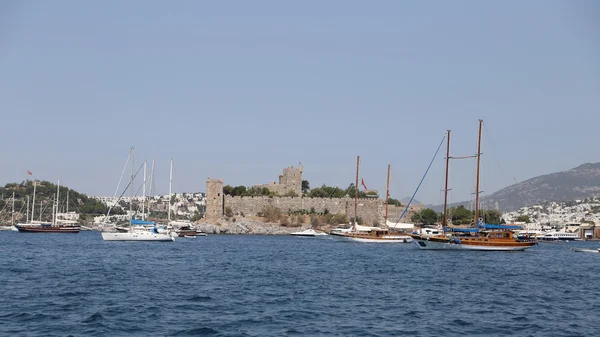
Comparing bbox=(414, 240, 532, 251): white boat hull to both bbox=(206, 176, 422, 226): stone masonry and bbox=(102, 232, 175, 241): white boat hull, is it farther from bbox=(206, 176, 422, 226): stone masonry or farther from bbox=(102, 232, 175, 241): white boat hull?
bbox=(206, 176, 422, 226): stone masonry

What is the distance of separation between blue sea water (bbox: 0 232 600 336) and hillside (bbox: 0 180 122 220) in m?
65.5

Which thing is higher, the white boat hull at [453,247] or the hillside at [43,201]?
the hillside at [43,201]

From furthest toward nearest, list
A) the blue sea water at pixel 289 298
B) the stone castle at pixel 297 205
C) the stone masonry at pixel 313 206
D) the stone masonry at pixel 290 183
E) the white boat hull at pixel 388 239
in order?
the stone masonry at pixel 290 183 → the stone masonry at pixel 313 206 → the stone castle at pixel 297 205 → the white boat hull at pixel 388 239 → the blue sea water at pixel 289 298

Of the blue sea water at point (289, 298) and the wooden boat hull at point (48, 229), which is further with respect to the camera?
the wooden boat hull at point (48, 229)

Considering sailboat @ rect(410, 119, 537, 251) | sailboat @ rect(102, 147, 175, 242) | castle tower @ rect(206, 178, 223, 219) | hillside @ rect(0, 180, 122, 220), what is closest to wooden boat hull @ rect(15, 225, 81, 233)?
castle tower @ rect(206, 178, 223, 219)

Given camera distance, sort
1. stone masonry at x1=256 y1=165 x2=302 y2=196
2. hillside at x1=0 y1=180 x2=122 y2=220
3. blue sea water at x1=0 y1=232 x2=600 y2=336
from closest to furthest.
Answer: blue sea water at x1=0 y1=232 x2=600 y2=336 → stone masonry at x1=256 y1=165 x2=302 y2=196 → hillside at x1=0 y1=180 x2=122 y2=220

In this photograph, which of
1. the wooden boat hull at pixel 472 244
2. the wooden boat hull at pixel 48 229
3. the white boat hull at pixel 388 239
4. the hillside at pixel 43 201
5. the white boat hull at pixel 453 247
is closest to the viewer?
the wooden boat hull at pixel 472 244

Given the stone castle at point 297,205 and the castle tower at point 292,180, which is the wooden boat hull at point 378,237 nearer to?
the stone castle at point 297,205

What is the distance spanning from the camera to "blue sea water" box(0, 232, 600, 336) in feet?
48.2

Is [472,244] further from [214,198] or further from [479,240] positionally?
[214,198]

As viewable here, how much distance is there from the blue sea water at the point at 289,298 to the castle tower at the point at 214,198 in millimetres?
37873

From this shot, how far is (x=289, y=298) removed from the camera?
61.3ft

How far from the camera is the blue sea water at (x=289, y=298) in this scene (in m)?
14.7

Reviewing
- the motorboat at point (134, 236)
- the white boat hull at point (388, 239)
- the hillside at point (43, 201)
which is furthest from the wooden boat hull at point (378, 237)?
the hillside at point (43, 201)
